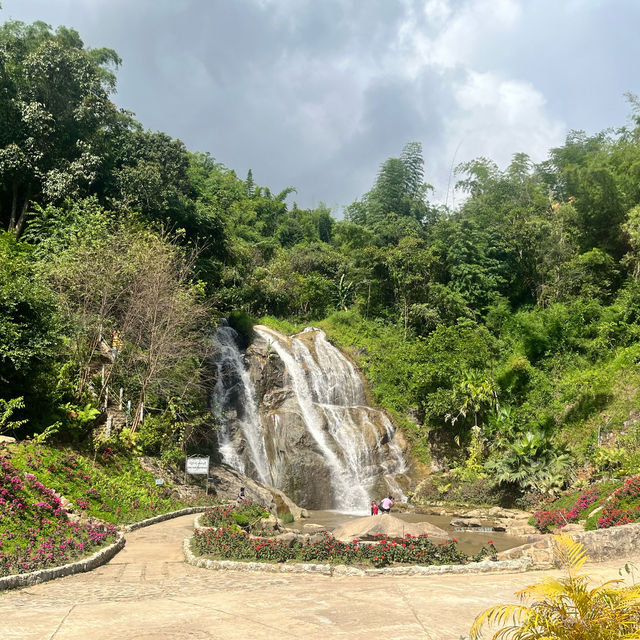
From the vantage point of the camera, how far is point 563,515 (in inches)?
596

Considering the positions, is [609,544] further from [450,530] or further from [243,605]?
[450,530]

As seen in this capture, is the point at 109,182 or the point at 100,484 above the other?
the point at 109,182

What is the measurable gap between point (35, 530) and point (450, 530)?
12.2 meters

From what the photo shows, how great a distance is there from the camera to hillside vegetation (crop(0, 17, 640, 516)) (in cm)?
1944

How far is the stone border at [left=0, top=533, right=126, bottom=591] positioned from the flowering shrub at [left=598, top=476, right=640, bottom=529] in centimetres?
1041

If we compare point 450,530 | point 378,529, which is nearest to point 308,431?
point 450,530

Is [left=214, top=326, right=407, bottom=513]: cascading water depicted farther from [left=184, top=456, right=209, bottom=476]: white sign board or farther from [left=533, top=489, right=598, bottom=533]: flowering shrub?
[left=533, top=489, right=598, bottom=533]: flowering shrub

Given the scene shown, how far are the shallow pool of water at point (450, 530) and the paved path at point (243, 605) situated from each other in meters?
5.50

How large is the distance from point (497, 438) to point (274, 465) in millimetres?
10403

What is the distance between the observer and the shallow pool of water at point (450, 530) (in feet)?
46.4

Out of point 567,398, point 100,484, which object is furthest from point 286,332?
point 100,484

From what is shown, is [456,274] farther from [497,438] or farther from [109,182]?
[109,182]

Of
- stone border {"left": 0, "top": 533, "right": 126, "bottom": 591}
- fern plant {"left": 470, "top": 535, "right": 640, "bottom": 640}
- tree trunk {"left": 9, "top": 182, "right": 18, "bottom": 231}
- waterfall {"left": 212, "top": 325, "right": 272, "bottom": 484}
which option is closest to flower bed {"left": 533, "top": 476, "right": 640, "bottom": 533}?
fern plant {"left": 470, "top": 535, "right": 640, "bottom": 640}

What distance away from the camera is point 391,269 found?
35.7 meters
